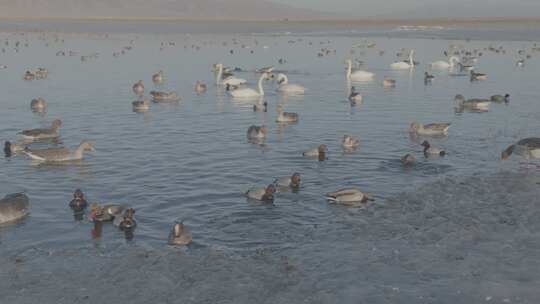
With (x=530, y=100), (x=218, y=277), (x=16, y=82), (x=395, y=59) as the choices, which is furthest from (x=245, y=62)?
(x=218, y=277)

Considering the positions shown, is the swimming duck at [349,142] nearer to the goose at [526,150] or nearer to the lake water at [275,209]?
the lake water at [275,209]

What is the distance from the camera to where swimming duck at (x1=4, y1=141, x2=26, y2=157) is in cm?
2300

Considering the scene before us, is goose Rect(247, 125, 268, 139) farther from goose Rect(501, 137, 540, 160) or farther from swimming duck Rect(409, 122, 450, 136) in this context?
goose Rect(501, 137, 540, 160)

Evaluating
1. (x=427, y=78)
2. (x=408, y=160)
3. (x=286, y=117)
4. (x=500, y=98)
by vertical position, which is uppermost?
(x=427, y=78)

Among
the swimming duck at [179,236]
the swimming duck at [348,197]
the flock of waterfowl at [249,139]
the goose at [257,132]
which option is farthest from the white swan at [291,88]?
the swimming duck at [179,236]

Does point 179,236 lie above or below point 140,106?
below

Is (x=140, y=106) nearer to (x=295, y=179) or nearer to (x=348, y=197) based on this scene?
(x=295, y=179)

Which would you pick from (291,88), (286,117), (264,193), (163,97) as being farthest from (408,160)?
(291,88)

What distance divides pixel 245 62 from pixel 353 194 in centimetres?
4604

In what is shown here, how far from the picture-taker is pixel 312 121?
1185 inches

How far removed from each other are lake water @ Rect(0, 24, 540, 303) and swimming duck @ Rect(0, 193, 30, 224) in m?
0.32

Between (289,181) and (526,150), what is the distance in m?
8.66

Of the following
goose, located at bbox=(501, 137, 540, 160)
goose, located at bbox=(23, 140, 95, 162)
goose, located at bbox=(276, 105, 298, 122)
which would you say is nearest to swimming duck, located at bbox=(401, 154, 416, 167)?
goose, located at bbox=(501, 137, 540, 160)

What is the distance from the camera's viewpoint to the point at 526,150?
2136 centimetres
